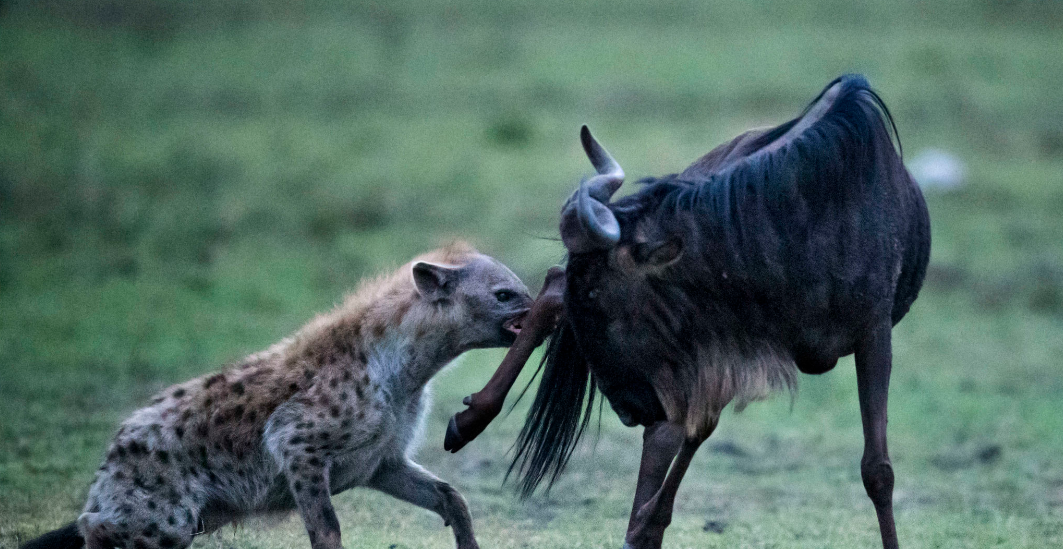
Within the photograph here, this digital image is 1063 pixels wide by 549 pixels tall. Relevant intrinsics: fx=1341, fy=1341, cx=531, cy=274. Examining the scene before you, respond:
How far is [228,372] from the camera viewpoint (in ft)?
17.9

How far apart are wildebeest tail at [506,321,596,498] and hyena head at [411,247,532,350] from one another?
0.78 feet

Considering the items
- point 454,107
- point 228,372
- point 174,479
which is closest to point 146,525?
point 174,479

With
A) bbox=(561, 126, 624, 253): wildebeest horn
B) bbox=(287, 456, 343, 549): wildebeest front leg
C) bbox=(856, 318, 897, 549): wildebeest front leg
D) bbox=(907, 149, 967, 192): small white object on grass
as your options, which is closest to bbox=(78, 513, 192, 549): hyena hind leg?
bbox=(287, 456, 343, 549): wildebeest front leg

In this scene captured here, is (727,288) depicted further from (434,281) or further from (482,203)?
(482,203)

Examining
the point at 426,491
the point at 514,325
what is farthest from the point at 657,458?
the point at 426,491

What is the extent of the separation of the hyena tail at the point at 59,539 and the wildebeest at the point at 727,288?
1.89 m

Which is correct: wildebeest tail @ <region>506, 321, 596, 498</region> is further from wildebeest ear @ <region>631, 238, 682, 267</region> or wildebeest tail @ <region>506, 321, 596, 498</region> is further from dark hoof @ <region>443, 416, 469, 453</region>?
wildebeest ear @ <region>631, 238, 682, 267</region>

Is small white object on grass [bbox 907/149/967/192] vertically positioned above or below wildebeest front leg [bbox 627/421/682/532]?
below

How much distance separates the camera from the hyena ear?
5387 millimetres

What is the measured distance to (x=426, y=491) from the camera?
5.37 m

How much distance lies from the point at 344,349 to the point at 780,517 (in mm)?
2445

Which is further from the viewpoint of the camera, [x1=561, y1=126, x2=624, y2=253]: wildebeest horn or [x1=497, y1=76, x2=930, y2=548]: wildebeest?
[x1=497, y1=76, x2=930, y2=548]: wildebeest

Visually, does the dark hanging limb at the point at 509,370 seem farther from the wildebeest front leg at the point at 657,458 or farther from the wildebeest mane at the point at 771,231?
the wildebeest front leg at the point at 657,458

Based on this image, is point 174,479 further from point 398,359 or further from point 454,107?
point 454,107
